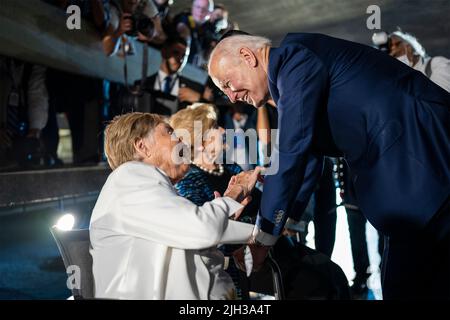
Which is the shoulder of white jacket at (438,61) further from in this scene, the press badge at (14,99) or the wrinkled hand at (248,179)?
the press badge at (14,99)

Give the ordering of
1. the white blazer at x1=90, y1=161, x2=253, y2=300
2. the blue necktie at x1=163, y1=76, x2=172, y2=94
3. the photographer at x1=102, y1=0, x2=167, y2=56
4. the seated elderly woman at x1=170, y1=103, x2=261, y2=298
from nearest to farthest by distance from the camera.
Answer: the white blazer at x1=90, y1=161, x2=253, y2=300, the seated elderly woman at x1=170, y1=103, x2=261, y2=298, the photographer at x1=102, y1=0, x2=167, y2=56, the blue necktie at x1=163, y1=76, x2=172, y2=94

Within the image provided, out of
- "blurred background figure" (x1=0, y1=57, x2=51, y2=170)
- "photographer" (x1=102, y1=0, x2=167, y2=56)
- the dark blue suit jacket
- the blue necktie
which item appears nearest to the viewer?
the dark blue suit jacket

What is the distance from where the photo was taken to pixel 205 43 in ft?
18.7

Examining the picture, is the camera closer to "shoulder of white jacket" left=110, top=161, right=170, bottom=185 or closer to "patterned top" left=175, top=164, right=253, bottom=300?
"patterned top" left=175, top=164, right=253, bottom=300

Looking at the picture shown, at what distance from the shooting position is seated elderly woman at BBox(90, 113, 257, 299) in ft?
3.24

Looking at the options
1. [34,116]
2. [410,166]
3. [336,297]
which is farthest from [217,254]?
[34,116]

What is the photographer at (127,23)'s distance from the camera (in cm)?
359

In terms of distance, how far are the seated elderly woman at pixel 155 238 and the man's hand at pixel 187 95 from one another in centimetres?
430

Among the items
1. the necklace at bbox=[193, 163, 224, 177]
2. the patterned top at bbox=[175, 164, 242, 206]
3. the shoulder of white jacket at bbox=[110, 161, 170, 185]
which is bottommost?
the patterned top at bbox=[175, 164, 242, 206]

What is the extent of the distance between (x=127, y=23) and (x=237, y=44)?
2585 mm

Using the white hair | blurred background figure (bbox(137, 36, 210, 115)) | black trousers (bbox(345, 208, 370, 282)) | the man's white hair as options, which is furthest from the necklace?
blurred background figure (bbox(137, 36, 210, 115))

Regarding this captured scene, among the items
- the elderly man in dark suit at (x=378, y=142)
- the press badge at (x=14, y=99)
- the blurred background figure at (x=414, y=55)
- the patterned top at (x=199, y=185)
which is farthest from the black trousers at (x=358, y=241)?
the press badge at (x=14, y=99)

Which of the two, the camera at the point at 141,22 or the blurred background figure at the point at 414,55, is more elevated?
the camera at the point at 141,22

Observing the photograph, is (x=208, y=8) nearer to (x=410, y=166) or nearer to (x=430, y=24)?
(x=430, y=24)
